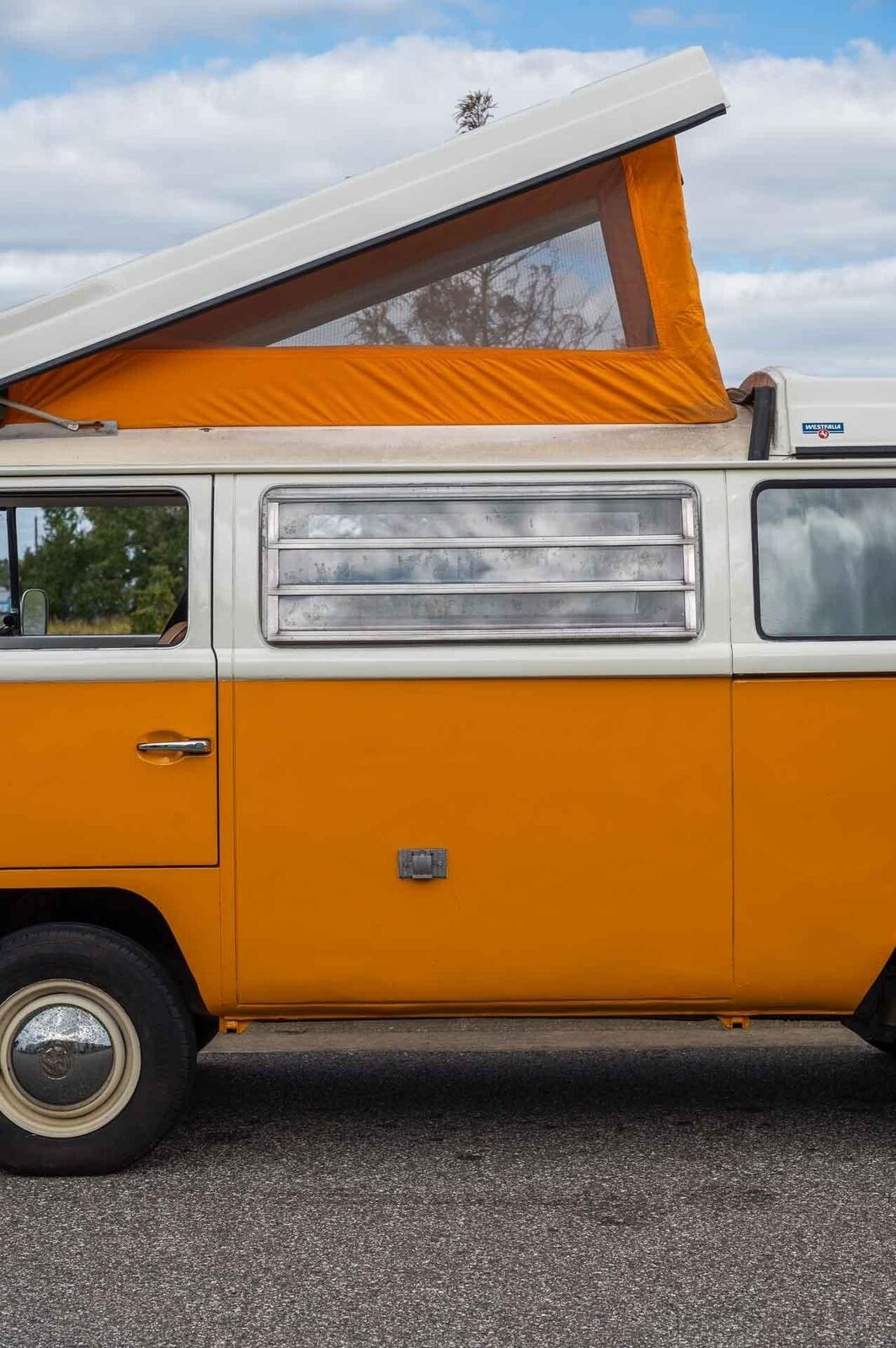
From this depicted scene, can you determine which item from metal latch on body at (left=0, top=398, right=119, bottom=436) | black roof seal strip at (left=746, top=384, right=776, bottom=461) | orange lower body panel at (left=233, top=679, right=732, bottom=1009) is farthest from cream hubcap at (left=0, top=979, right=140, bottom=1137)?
black roof seal strip at (left=746, top=384, right=776, bottom=461)

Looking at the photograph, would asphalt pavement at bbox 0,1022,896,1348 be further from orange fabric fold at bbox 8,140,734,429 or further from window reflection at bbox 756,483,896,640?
orange fabric fold at bbox 8,140,734,429

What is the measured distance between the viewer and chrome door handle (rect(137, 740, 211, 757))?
16.5 ft

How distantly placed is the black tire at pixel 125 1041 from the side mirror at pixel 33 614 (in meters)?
1.22

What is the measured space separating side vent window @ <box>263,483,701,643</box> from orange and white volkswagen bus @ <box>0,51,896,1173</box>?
11 millimetres

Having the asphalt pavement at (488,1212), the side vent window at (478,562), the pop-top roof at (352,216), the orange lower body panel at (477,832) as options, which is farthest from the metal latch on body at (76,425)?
the asphalt pavement at (488,1212)

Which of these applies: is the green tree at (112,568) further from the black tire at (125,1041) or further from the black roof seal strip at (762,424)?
the black roof seal strip at (762,424)

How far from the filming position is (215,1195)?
4.98 m

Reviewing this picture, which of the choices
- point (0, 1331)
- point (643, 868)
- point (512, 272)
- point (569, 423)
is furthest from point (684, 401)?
point (0, 1331)

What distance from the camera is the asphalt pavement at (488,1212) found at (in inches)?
159

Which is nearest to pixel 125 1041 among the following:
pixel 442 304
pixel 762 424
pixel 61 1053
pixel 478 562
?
pixel 61 1053

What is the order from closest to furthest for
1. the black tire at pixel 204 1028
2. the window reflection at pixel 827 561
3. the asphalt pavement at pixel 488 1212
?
the asphalt pavement at pixel 488 1212 → the window reflection at pixel 827 561 → the black tire at pixel 204 1028

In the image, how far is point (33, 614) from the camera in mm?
5852

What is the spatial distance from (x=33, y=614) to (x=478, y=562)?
1755 mm

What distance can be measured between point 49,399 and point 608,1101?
3.22 metres
